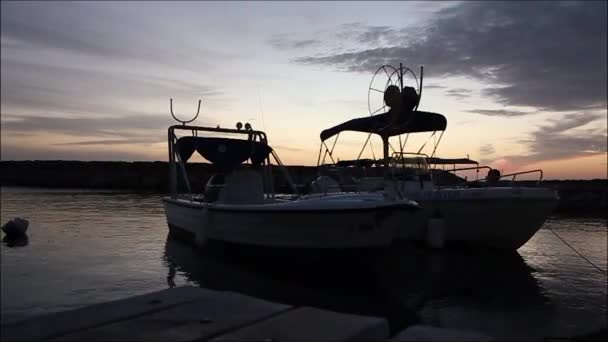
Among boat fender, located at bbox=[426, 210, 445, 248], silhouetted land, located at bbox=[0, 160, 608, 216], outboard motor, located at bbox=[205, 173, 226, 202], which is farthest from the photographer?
silhouetted land, located at bbox=[0, 160, 608, 216]

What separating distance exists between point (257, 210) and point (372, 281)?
9.45ft

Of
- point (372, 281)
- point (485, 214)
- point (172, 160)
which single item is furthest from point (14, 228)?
point (485, 214)

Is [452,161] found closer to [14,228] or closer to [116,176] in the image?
[14,228]

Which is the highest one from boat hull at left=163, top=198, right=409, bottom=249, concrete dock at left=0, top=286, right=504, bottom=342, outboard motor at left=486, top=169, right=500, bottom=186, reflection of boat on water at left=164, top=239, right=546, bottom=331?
outboard motor at left=486, top=169, right=500, bottom=186

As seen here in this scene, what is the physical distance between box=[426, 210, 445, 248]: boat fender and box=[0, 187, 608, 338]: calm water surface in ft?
1.14

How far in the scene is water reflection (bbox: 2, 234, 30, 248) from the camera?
16.0m

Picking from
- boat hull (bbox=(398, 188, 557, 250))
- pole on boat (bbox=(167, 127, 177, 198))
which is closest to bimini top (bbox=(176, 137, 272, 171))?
pole on boat (bbox=(167, 127, 177, 198))

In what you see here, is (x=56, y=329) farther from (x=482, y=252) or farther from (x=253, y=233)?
(x=482, y=252)

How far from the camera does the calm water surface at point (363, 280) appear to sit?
Result: 858cm

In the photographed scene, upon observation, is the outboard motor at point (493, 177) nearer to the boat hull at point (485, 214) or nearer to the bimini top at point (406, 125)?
the bimini top at point (406, 125)

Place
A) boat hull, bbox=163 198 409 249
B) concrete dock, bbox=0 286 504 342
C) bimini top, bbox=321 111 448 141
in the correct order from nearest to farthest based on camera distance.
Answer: concrete dock, bbox=0 286 504 342
boat hull, bbox=163 198 409 249
bimini top, bbox=321 111 448 141

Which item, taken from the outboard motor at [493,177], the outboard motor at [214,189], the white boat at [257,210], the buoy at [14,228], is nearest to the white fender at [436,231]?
the white boat at [257,210]

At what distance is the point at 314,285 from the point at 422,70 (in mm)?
9325

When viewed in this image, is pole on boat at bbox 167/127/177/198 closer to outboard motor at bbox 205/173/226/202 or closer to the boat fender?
outboard motor at bbox 205/173/226/202
